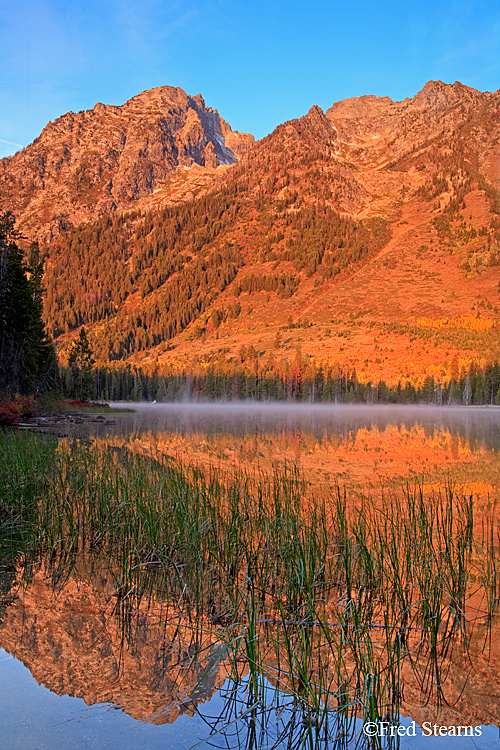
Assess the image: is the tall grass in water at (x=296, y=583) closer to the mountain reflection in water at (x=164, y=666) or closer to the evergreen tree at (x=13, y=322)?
the mountain reflection in water at (x=164, y=666)

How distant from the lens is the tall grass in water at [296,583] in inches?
155

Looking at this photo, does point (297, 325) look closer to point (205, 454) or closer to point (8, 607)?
point (205, 454)

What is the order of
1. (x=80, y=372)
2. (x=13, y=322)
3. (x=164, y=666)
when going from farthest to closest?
(x=80, y=372) < (x=13, y=322) < (x=164, y=666)

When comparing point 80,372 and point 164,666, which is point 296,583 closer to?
point 164,666

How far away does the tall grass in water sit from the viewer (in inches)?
155

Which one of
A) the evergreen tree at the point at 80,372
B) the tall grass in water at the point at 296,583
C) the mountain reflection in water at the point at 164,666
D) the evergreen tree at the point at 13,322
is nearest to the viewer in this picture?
the mountain reflection in water at the point at 164,666

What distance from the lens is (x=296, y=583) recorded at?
→ 5672mm

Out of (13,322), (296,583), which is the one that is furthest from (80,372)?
(296,583)

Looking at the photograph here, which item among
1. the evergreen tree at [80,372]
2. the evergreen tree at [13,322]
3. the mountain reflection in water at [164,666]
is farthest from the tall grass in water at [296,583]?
the evergreen tree at [80,372]

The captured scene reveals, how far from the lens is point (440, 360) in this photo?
366 feet

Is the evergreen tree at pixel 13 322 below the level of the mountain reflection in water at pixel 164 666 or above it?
above

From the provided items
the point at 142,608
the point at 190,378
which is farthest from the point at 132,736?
the point at 190,378

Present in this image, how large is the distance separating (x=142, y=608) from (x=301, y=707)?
8.32 feet

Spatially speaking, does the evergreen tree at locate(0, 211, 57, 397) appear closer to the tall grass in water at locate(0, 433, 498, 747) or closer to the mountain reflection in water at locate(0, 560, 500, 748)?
the tall grass in water at locate(0, 433, 498, 747)
